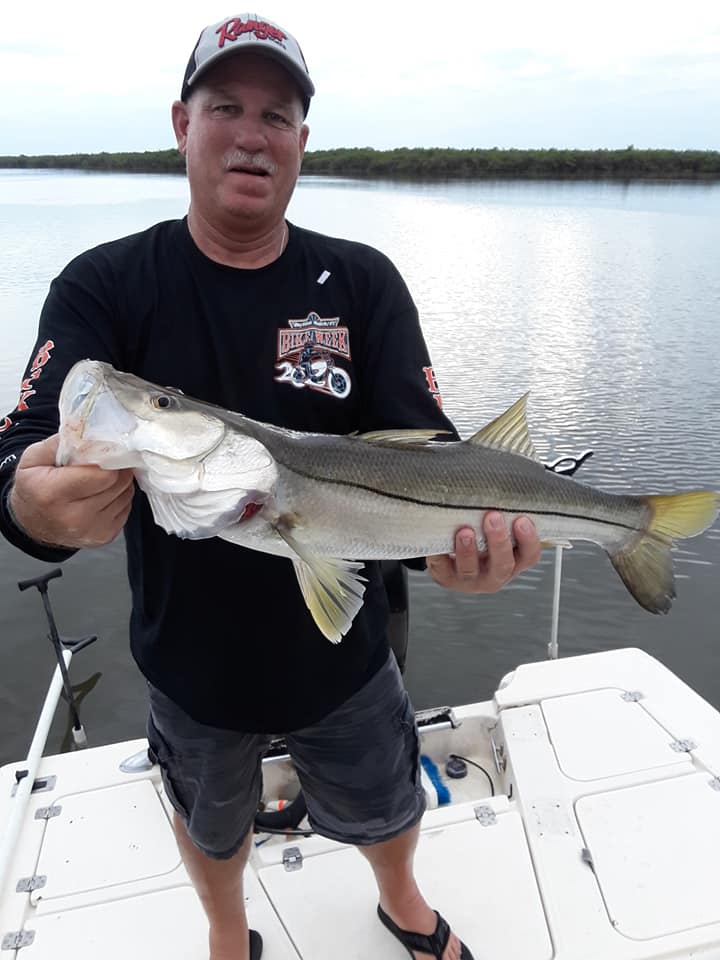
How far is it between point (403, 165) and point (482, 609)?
8365 cm

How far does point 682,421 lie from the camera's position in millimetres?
11672

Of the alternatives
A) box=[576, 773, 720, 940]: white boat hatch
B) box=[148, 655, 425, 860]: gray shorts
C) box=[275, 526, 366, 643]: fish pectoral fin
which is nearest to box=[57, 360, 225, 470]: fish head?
box=[275, 526, 366, 643]: fish pectoral fin

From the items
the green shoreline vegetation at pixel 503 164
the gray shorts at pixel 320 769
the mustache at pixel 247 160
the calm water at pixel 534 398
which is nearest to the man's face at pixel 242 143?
the mustache at pixel 247 160

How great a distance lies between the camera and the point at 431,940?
2.77 meters

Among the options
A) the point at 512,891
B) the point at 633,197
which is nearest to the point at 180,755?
the point at 512,891

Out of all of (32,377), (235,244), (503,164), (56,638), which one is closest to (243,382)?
(235,244)

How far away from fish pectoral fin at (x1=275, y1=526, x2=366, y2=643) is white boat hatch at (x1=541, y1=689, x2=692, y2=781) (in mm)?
2100

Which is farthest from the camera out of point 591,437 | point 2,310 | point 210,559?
point 2,310

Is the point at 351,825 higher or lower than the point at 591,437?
higher

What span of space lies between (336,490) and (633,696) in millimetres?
2778

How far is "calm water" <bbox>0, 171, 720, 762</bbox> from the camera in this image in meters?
7.02

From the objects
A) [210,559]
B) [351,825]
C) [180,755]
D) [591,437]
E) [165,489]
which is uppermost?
[165,489]

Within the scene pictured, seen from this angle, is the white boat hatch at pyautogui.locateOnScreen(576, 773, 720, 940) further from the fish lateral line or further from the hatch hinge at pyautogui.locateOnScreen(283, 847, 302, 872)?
the fish lateral line

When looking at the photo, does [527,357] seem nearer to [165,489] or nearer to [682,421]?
[682,421]
